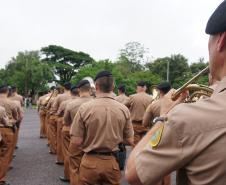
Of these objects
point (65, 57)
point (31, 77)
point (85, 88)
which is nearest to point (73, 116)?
point (85, 88)

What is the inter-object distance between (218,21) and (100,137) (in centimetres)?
337

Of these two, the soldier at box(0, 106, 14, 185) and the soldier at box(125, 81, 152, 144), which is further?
the soldier at box(125, 81, 152, 144)

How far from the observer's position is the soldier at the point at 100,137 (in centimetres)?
483

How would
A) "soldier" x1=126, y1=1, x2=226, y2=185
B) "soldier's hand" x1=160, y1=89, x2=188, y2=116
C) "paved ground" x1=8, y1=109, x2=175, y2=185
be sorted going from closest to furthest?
1. "soldier" x1=126, y1=1, x2=226, y2=185
2. "soldier's hand" x1=160, y1=89, x2=188, y2=116
3. "paved ground" x1=8, y1=109, x2=175, y2=185

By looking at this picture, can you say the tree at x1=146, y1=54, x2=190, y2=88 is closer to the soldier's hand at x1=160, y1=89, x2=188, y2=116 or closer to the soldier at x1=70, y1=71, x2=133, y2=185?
the soldier at x1=70, y1=71, x2=133, y2=185

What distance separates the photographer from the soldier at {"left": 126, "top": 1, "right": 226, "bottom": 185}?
1.53 metres

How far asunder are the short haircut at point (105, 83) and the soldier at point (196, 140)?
3.28m

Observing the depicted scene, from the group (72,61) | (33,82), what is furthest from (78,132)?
(72,61)

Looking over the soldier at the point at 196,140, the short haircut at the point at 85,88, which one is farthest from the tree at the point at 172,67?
the soldier at the point at 196,140

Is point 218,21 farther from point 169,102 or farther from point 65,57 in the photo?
point 65,57

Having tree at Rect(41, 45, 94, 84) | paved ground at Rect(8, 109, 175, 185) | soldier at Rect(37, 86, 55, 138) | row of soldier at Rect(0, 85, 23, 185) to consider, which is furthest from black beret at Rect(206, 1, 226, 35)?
tree at Rect(41, 45, 94, 84)

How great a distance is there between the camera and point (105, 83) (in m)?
5.04

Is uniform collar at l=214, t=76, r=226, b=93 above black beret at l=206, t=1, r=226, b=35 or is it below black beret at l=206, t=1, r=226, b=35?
below

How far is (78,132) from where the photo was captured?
492 centimetres
